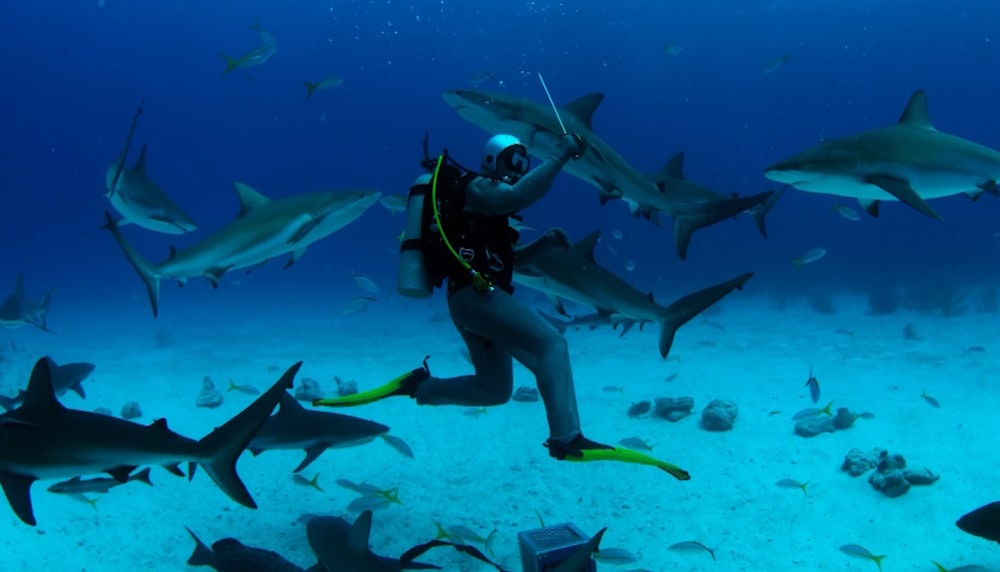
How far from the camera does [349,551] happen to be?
4.03 metres

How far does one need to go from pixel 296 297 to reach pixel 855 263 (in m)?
34.0

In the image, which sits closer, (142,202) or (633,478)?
(633,478)

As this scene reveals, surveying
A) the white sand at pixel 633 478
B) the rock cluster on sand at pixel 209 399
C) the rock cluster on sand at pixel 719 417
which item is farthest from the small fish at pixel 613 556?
the rock cluster on sand at pixel 209 399

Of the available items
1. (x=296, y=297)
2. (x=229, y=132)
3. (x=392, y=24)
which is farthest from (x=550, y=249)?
(x=229, y=132)

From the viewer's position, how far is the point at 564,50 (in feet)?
212

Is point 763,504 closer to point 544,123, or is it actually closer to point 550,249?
point 550,249

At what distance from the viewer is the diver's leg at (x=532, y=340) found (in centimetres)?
361

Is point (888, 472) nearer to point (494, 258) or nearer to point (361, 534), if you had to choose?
point (494, 258)

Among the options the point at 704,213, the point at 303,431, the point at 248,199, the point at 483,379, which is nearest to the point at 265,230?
the point at 248,199

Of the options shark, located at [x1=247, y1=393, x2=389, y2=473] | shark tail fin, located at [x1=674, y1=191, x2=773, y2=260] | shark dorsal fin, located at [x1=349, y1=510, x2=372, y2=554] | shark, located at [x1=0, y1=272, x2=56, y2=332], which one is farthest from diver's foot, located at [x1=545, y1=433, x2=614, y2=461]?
shark, located at [x1=0, y1=272, x2=56, y2=332]

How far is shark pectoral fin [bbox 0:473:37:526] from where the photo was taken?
3.58m

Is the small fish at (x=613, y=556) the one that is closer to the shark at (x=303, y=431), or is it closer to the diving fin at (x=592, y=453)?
the diving fin at (x=592, y=453)

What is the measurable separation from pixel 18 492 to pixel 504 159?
3.60m

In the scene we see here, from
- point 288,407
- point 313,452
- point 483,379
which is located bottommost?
point 313,452
